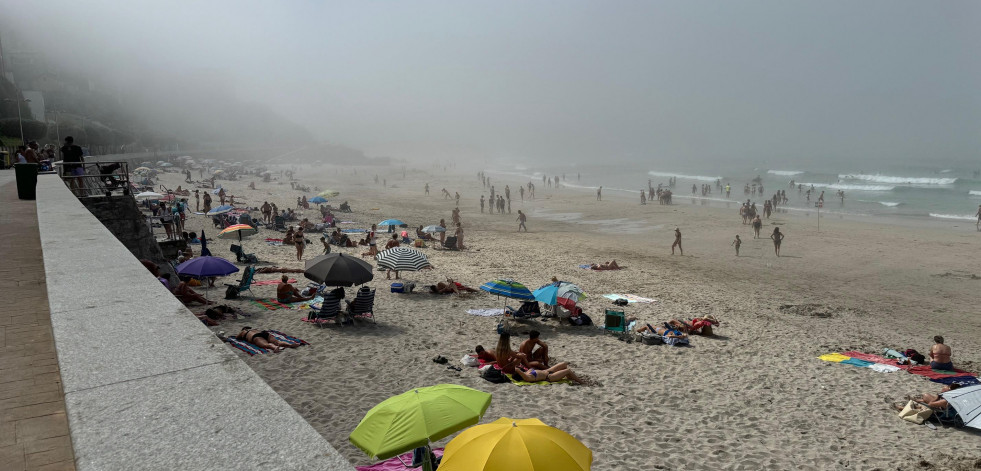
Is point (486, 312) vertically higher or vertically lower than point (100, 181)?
lower

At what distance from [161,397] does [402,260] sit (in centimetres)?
→ 1269

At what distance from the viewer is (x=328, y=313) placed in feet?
38.0

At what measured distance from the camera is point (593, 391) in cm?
909

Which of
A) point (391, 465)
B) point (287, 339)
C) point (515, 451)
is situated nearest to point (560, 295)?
point (287, 339)

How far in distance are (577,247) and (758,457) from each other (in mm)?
17764

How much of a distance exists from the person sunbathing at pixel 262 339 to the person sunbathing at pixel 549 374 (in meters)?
4.08

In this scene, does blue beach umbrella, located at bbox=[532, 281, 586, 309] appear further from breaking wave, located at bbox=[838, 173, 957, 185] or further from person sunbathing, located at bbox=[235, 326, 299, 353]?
breaking wave, located at bbox=[838, 173, 957, 185]

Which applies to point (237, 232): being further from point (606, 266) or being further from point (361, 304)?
point (606, 266)

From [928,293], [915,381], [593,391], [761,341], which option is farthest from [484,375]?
[928,293]

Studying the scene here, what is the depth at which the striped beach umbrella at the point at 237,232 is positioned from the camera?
66.1 ft

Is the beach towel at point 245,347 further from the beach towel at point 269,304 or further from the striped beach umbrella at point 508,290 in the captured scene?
the striped beach umbrella at point 508,290

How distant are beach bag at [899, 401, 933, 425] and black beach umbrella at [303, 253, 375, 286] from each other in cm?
931

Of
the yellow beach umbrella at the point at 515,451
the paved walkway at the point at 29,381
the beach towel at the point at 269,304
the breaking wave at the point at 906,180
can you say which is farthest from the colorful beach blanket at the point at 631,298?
the breaking wave at the point at 906,180

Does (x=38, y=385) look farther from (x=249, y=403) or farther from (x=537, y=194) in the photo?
(x=537, y=194)
